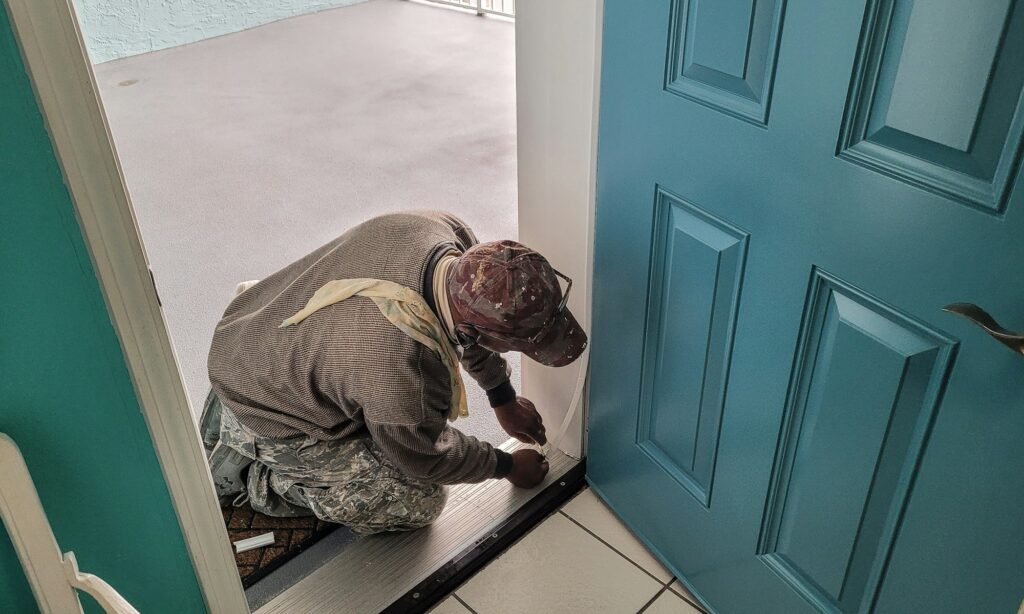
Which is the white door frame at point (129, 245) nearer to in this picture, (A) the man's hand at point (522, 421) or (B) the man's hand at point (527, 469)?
(A) the man's hand at point (522, 421)

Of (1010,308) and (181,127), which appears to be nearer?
(1010,308)

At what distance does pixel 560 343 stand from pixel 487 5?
5546 millimetres

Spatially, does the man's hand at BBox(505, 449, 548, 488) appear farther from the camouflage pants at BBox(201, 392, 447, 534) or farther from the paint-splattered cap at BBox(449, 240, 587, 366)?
the paint-splattered cap at BBox(449, 240, 587, 366)

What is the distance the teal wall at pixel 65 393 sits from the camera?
3.03 feet

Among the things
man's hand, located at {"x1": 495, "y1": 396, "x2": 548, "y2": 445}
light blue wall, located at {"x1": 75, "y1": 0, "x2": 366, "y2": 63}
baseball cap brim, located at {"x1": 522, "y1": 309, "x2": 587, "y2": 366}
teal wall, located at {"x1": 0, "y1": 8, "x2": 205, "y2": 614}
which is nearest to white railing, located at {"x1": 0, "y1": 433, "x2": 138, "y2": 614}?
teal wall, located at {"x1": 0, "y1": 8, "x2": 205, "y2": 614}

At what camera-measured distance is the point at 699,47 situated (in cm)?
121

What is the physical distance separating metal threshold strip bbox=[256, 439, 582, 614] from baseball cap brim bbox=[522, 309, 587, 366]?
57cm

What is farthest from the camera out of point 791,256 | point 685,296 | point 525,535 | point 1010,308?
point 525,535

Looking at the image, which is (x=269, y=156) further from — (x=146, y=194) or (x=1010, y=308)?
(x=1010, y=308)

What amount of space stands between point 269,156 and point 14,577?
2.91 m

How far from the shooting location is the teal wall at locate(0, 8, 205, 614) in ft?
3.03

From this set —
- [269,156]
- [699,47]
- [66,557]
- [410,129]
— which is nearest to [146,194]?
[269,156]

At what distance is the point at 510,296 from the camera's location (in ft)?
4.33

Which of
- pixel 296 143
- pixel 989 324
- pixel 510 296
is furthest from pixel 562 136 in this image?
pixel 296 143
